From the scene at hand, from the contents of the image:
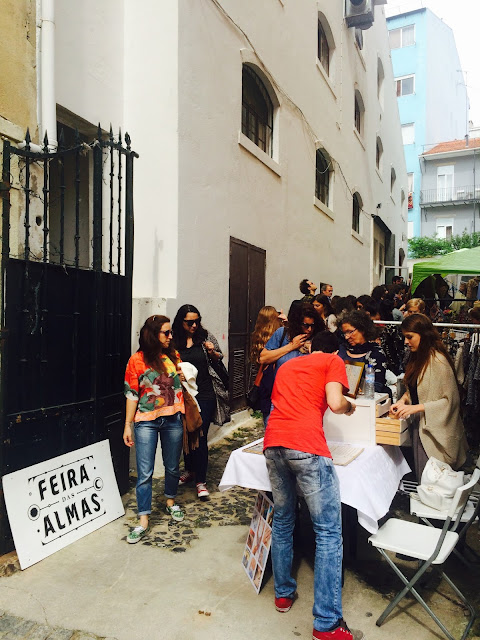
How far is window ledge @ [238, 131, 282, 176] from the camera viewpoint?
7688 mm

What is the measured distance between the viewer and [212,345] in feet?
17.2

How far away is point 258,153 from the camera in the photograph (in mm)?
8258

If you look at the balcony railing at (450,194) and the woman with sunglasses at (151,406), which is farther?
the balcony railing at (450,194)

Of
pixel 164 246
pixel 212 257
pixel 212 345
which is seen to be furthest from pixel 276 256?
pixel 212 345

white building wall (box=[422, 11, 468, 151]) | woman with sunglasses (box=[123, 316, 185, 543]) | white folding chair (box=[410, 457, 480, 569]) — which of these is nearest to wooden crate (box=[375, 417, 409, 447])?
white folding chair (box=[410, 457, 480, 569])

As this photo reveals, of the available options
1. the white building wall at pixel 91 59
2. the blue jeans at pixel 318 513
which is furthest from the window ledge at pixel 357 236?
the blue jeans at pixel 318 513

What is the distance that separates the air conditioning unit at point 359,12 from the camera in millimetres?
13445

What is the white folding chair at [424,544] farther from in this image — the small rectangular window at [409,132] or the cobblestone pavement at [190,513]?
the small rectangular window at [409,132]

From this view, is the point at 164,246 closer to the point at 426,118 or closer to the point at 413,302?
the point at 413,302

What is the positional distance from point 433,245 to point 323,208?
22.1 m

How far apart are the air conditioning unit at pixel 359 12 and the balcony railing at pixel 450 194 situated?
21.5 meters

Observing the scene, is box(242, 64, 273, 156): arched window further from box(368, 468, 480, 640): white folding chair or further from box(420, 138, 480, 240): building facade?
box(420, 138, 480, 240): building facade

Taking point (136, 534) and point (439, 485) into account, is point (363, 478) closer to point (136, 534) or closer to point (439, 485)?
point (439, 485)

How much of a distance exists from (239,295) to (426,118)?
3053cm
